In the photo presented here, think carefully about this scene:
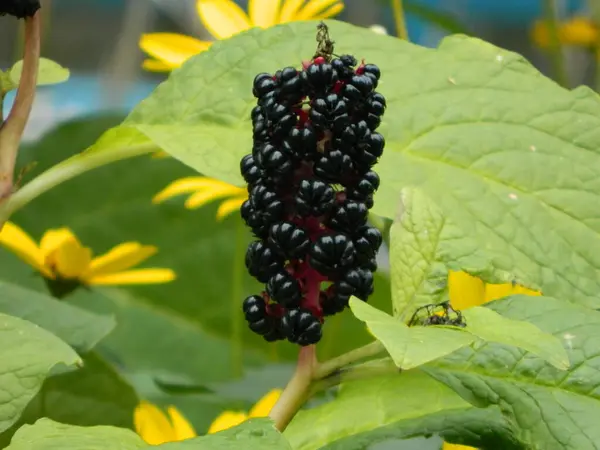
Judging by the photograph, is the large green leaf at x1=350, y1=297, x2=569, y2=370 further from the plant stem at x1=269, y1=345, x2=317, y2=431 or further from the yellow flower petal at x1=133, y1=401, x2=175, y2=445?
the yellow flower petal at x1=133, y1=401, x2=175, y2=445

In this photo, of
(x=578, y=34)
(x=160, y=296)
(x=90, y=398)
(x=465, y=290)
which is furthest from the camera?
(x=578, y=34)

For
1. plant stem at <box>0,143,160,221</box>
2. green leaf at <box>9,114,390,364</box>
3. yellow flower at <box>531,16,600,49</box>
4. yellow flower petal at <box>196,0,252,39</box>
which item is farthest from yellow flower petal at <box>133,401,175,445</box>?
yellow flower at <box>531,16,600,49</box>

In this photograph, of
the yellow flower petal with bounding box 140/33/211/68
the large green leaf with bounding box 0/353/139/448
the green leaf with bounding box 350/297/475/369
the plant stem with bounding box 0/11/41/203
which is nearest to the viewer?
the green leaf with bounding box 350/297/475/369

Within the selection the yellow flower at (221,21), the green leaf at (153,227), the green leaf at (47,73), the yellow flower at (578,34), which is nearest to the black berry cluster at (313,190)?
the green leaf at (47,73)

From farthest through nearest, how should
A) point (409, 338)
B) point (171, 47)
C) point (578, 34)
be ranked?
point (578, 34) → point (171, 47) → point (409, 338)

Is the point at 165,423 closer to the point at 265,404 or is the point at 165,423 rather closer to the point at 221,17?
the point at 265,404

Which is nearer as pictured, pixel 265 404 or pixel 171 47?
pixel 265 404

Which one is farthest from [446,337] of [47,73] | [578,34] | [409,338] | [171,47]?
[578,34]
